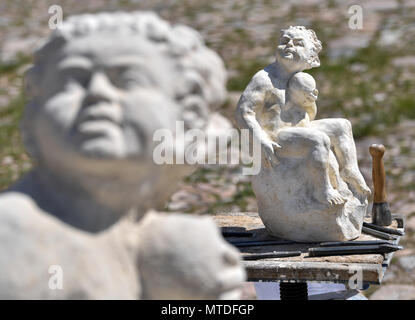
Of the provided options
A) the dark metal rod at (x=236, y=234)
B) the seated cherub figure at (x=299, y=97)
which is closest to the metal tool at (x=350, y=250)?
the dark metal rod at (x=236, y=234)

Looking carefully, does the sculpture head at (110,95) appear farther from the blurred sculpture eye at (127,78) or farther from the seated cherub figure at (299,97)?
the seated cherub figure at (299,97)

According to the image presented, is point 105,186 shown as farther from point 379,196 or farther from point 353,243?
point 379,196

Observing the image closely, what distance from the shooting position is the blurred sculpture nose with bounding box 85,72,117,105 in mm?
1761

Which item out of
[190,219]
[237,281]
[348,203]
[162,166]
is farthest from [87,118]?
[348,203]

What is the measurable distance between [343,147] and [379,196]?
0.50 meters

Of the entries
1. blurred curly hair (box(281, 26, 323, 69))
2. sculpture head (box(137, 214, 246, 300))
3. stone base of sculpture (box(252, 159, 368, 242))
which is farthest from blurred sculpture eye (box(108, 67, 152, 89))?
blurred curly hair (box(281, 26, 323, 69))

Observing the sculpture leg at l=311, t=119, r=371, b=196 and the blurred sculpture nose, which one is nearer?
the blurred sculpture nose

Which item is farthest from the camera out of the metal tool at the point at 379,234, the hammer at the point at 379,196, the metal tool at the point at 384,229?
the hammer at the point at 379,196

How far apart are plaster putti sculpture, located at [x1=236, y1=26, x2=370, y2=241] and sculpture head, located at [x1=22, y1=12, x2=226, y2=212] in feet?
6.79

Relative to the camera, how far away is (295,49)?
13.3 feet

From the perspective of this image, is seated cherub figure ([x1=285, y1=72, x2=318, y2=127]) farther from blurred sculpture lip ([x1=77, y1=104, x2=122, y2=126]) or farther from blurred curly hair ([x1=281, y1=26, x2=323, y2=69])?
blurred sculpture lip ([x1=77, y1=104, x2=122, y2=126])

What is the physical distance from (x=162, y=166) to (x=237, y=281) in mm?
332

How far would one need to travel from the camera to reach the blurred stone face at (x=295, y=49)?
4.04m

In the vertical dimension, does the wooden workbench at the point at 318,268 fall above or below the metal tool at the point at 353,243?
below
